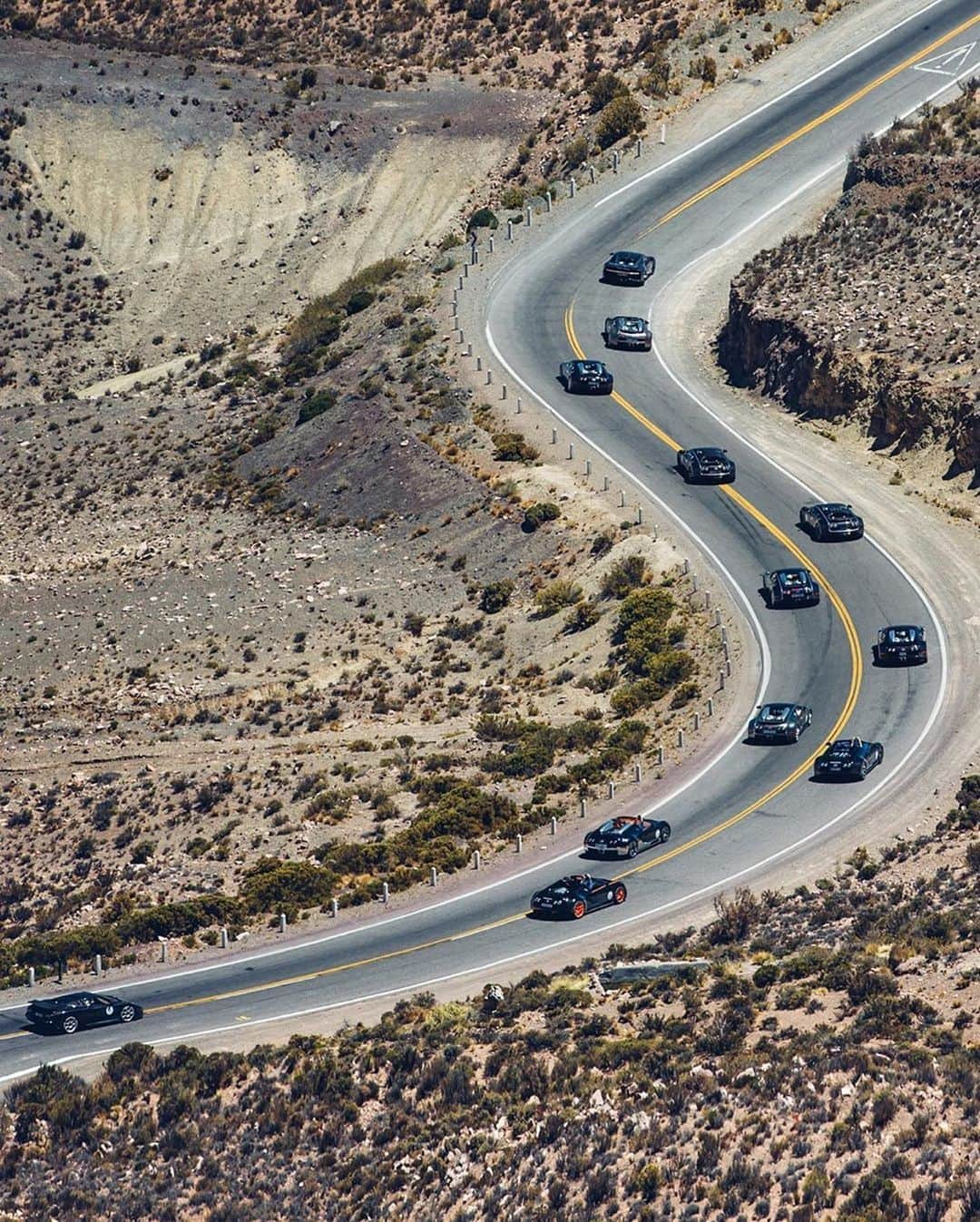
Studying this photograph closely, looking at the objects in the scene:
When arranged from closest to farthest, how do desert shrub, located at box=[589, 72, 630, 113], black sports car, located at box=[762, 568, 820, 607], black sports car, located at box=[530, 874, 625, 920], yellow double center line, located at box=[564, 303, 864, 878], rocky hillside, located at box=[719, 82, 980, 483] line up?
black sports car, located at box=[530, 874, 625, 920] < yellow double center line, located at box=[564, 303, 864, 878] < black sports car, located at box=[762, 568, 820, 607] < rocky hillside, located at box=[719, 82, 980, 483] < desert shrub, located at box=[589, 72, 630, 113]

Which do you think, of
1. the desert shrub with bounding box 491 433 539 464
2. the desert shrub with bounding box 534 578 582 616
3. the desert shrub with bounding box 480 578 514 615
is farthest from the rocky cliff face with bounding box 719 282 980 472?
Answer: the desert shrub with bounding box 480 578 514 615

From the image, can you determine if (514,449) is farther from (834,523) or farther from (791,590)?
(791,590)

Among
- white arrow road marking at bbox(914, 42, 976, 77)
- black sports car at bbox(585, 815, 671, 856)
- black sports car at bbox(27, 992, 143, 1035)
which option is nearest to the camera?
black sports car at bbox(27, 992, 143, 1035)

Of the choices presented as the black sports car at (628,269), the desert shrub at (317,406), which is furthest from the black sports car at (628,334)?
the desert shrub at (317,406)

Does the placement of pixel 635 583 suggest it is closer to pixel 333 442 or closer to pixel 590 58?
pixel 333 442

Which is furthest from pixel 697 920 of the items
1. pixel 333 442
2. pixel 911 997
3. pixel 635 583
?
pixel 333 442

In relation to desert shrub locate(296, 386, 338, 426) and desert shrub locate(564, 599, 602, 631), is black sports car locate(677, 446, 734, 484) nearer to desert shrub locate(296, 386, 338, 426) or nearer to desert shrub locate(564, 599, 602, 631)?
desert shrub locate(564, 599, 602, 631)
